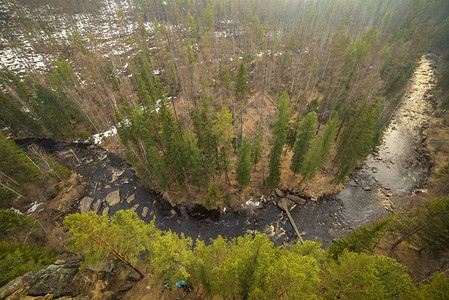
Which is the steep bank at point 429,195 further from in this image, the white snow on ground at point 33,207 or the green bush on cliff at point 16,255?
the white snow on ground at point 33,207

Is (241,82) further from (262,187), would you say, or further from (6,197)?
(6,197)

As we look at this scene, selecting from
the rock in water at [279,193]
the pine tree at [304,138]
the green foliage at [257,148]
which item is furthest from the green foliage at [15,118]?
the pine tree at [304,138]

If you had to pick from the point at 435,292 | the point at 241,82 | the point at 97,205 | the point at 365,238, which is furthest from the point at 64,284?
the point at 241,82

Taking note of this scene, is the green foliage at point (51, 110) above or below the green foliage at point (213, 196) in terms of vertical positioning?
above

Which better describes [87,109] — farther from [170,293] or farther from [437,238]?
[437,238]

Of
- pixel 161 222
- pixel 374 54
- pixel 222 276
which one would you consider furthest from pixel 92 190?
pixel 374 54

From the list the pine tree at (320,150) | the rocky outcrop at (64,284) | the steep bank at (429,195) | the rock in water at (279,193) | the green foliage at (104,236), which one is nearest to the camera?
the rocky outcrop at (64,284)
